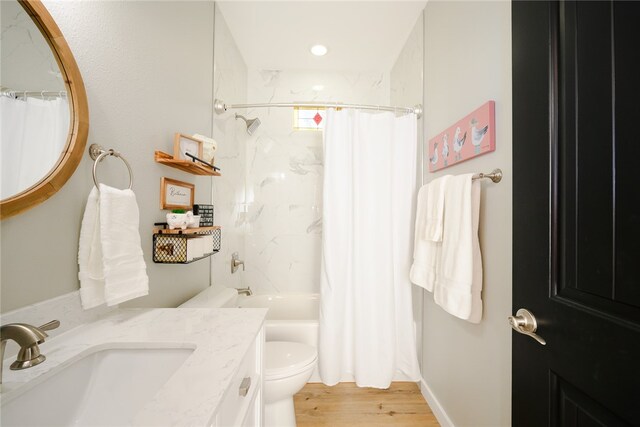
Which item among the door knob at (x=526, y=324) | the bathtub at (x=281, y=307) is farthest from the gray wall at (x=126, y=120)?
the door knob at (x=526, y=324)

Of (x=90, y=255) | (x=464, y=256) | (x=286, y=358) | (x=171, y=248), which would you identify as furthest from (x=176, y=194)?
(x=464, y=256)

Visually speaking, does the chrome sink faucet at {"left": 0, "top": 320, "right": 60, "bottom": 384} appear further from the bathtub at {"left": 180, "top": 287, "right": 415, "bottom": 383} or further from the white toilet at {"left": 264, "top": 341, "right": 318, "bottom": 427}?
the white toilet at {"left": 264, "top": 341, "right": 318, "bottom": 427}

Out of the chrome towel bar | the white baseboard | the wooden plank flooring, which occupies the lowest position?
the wooden plank flooring

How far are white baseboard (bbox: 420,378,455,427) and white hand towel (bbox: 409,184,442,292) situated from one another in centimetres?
73

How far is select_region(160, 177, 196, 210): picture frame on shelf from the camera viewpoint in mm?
1155

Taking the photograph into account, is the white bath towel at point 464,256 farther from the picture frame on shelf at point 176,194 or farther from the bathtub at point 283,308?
the picture frame on shelf at point 176,194

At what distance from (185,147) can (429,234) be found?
130cm

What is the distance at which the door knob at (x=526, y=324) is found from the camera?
24.7 inches

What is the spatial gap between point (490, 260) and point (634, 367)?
674 millimetres

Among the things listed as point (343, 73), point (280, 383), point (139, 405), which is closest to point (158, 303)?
point (139, 405)

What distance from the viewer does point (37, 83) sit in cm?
65

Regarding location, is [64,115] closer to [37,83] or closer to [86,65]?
[37,83]

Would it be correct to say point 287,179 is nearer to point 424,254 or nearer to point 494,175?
point 424,254

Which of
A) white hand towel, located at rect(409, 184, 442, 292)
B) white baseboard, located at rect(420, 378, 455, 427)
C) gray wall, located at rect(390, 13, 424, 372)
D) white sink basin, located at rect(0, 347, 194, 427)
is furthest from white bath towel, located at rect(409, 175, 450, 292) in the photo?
white sink basin, located at rect(0, 347, 194, 427)
